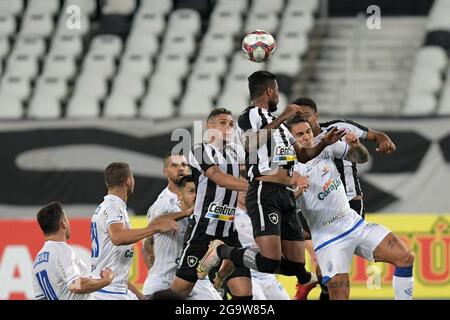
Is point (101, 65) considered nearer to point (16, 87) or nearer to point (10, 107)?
point (16, 87)

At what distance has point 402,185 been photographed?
1588cm

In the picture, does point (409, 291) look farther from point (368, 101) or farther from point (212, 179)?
point (368, 101)

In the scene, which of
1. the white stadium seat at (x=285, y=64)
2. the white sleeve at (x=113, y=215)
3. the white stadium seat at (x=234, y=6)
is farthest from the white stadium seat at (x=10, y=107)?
the white sleeve at (x=113, y=215)

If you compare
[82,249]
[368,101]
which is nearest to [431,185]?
[368,101]

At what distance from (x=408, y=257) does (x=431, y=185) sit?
568 cm

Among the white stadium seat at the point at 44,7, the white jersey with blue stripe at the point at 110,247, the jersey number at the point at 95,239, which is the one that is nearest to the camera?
the white jersey with blue stripe at the point at 110,247

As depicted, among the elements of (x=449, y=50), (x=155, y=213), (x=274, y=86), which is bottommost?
(x=155, y=213)

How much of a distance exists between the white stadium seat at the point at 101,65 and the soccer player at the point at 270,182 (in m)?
9.57

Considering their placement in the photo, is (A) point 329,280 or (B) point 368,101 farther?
(B) point 368,101

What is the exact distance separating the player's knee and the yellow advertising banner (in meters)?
4.32

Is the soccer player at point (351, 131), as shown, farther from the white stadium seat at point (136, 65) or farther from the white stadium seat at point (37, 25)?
the white stadium seat at point (37, 25)

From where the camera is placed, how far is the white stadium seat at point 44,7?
21.1 metres

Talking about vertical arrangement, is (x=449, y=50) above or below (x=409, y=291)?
above

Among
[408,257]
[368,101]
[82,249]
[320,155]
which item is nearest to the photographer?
[408,257]
